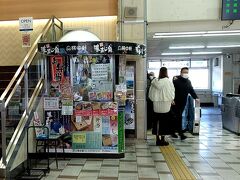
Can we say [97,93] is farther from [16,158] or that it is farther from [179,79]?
[179,79]

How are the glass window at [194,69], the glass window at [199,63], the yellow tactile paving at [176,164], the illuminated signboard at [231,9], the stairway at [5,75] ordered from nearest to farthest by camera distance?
the yellow tactile paving at [176,164]
the stairway at [5,75]
the illuminated signboard at [231,9]
the glass window at [194,69]
the glass window at [199,63]

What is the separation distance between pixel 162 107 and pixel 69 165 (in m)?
2.35

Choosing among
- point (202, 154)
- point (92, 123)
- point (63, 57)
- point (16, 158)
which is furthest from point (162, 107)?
point (16, 158)

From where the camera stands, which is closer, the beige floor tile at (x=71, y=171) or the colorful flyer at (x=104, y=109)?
the beige floor tile at (x=71, y=171)

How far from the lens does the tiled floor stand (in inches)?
171

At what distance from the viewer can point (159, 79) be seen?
6.21 m

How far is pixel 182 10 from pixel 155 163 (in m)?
4.00

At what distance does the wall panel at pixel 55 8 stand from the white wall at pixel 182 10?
999mm

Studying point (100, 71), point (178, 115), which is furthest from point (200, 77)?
point (100, 71)

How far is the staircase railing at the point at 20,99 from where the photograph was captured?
157 inches

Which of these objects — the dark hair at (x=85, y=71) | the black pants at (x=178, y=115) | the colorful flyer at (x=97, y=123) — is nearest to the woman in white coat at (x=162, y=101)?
the black pants at (x=178, y=115)

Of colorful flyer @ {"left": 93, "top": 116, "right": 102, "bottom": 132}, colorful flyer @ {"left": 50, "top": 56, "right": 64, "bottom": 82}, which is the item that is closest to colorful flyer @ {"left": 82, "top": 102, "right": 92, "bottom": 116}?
colorful flyer @ {"left": 93, "top": 116, "right": 102, "bottom": 132}

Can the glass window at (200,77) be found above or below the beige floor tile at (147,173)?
above

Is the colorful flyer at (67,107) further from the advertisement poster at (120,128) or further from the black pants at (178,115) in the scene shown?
the black pants at (178,115)
